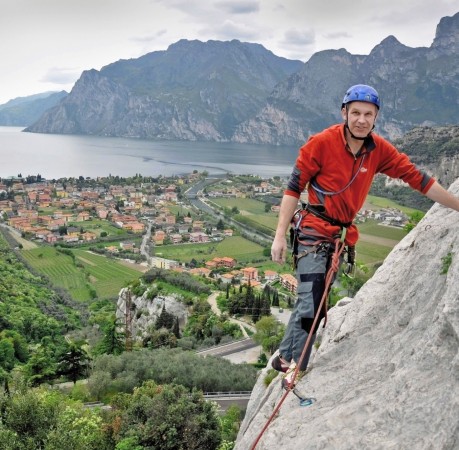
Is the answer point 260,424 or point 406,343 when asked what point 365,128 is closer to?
point 406,343

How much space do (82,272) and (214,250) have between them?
2009 cm

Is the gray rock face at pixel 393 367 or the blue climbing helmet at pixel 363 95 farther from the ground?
the blue climbing helmet at pixel 363 95

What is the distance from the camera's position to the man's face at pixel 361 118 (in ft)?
13.4

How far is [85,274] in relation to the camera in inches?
2333

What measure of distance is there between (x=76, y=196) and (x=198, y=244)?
52.9 metres

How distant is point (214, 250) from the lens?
234ft

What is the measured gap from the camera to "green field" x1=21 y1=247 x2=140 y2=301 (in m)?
54.5

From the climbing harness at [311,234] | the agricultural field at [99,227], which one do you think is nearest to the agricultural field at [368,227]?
the agricultural field at [99,227]

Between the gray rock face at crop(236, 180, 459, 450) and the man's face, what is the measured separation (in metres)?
1.36

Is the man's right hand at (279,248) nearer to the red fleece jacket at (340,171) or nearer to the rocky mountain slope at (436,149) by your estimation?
the red fleece jacket at (340,171)

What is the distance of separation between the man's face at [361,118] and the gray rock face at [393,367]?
4.47 feet

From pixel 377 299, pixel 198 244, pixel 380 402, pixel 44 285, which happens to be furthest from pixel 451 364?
pixel 198 244

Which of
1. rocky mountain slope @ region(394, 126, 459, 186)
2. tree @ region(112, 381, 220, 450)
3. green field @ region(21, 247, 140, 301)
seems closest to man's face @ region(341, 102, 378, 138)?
tree @ region(112, 381, 220, 450)

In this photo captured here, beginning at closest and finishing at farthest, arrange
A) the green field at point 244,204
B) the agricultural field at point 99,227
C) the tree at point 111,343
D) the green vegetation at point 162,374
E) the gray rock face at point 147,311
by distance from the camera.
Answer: the green vegetation at point 162,374 < the tree at point 111,343 < the gray rock face at point 147,311 < the agricultural field at point 99,227 < the green field at point 244,204
